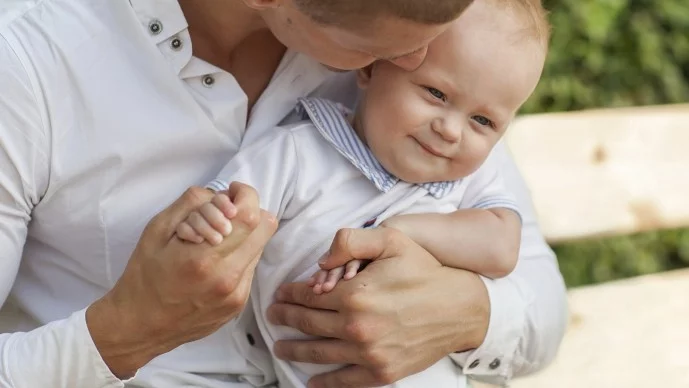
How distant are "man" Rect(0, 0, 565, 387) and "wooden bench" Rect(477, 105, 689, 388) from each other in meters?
0.61

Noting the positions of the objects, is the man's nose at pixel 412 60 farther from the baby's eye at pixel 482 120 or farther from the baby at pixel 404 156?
the baby's eye at pixel 482 120

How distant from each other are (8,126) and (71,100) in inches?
4.0

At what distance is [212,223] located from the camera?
1.34 meters

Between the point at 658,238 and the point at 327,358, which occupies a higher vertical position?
the point at 327,358

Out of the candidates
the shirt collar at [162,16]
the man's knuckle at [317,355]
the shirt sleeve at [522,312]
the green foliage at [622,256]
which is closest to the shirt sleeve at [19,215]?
the shirt collar at [162,16]

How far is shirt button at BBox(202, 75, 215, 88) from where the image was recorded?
1.63 metres

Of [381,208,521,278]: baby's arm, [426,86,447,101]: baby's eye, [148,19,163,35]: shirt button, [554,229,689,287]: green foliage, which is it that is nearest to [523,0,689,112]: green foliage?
[554,229,689,287]: green foliage

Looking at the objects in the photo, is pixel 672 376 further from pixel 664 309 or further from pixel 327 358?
pixel 327 358

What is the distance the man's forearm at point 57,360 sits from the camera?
1483mm

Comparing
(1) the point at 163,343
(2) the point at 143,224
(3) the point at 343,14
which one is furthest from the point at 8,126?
(3) the point at 343,14

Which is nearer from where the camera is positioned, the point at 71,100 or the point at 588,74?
the point at 71,100

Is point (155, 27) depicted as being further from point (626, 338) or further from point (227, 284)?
point (626, 338)

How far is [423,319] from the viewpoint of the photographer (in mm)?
1682

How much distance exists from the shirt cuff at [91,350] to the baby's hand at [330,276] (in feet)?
1.08
